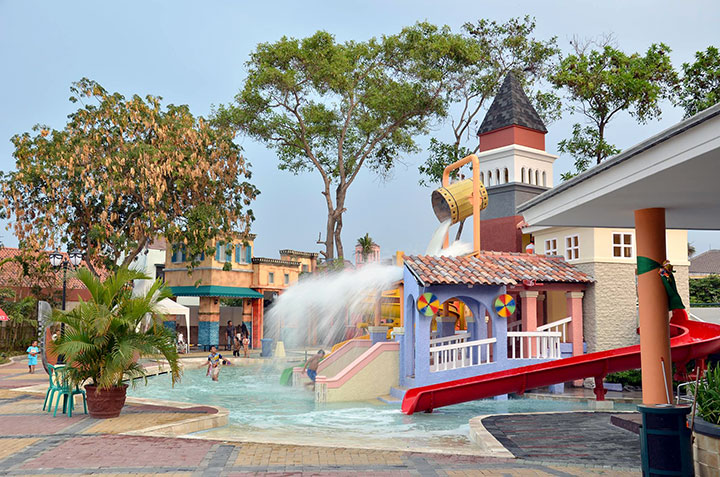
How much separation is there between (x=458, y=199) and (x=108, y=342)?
12.8 meters

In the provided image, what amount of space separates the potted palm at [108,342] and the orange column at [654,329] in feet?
28.5

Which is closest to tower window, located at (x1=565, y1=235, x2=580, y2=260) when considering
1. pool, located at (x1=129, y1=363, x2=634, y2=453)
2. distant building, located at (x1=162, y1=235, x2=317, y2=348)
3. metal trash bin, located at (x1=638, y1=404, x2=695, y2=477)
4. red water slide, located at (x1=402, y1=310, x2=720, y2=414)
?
pool, located at (x1=129, y1=363, x2=634, y2=453)

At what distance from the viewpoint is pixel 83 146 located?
1105 inches

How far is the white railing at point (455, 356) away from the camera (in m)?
17.4

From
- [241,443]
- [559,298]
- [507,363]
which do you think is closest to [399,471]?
[241,443]

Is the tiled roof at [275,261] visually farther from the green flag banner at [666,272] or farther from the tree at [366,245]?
the green flag banner at [666,272]

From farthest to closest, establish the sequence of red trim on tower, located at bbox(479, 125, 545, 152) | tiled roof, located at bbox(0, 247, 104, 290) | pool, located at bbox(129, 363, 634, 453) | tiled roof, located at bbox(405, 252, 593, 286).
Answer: tiled roof, located at bbox(0, 247, 104, 290) → red trim on tower, located at bbox(479, 125, 545, 152) → tiled roof, located at bbox(405, 252, 593, 286) → pool, located at bbox(129, 363, 634, 453)

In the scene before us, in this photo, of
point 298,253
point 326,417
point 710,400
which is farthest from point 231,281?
point 710,400

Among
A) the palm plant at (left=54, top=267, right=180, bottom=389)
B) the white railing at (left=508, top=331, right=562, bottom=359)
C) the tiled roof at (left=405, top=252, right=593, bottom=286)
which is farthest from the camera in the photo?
the white railing at (left=508, top=331, right=562, bottom=359)

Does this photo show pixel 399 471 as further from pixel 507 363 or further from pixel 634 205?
pixel 507 363

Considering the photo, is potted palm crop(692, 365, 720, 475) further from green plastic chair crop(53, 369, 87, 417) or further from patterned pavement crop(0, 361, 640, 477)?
green plastic chair crop(53, 369, 87, 417)

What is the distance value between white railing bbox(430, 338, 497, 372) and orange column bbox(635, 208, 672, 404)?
841cm

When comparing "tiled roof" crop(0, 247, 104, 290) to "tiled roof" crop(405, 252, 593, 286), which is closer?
"tiled roof" crop(405, 252, 593, 286)

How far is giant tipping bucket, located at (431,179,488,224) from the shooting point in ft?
71.0
